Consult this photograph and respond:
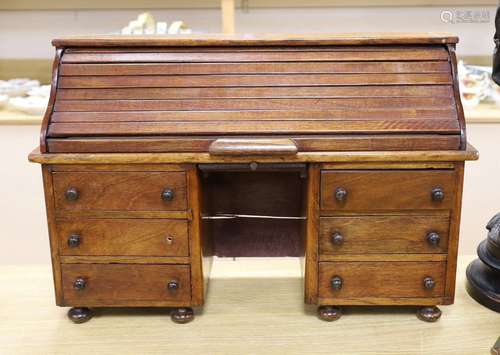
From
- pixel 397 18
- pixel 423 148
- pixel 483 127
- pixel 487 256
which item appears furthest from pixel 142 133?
pixel 397 18

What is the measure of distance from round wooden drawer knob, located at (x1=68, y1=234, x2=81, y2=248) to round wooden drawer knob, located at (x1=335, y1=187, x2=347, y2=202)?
0.67 m

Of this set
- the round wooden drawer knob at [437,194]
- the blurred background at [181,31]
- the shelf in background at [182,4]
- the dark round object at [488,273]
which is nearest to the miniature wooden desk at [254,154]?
the round wooden drawer knob at [437,194]

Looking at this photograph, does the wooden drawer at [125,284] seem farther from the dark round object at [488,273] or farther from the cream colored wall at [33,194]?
the cream colored wall at [33,194]

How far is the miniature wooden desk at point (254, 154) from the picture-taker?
5.16 feet

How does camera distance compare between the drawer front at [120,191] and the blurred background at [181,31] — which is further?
the blurred background at [181,31]

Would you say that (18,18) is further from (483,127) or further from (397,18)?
(483,127)

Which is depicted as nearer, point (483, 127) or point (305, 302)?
point (305, 302)

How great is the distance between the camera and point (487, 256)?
1763 mm

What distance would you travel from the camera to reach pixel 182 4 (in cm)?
337

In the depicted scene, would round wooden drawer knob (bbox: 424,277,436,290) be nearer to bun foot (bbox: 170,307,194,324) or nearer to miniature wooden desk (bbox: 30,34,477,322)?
miniature wooden desk (bbox: 30,34,477,322)

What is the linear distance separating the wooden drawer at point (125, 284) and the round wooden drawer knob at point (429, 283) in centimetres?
62

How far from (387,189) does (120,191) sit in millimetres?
671

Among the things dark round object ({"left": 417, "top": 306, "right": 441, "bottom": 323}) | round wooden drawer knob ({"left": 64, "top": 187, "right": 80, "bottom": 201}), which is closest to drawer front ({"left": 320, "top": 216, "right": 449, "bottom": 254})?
dark round object ({"left": 417, "top": 306, "right": 441, "bottom": 323})

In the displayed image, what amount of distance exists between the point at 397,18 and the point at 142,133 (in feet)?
7.24
